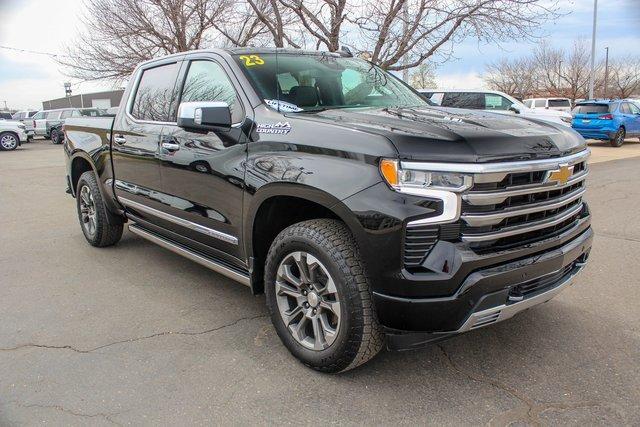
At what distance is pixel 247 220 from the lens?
3.31 meters

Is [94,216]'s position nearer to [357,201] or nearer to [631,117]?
[357,201]

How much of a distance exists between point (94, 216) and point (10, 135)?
21286 mm

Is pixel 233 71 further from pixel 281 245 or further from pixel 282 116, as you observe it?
pixel 281 245

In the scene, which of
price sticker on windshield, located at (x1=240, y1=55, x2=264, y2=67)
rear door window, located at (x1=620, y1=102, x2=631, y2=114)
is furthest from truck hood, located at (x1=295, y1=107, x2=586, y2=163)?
rear door window, located at (x1=620, y1=102, x2=631, y2=114)

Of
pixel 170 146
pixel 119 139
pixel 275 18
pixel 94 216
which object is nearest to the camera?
pixel 170 146

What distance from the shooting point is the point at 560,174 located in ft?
9.21

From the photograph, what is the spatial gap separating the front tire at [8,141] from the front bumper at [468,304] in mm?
25176

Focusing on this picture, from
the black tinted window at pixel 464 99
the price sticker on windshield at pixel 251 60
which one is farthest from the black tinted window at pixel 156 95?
the black tinted window at pixel 464 99

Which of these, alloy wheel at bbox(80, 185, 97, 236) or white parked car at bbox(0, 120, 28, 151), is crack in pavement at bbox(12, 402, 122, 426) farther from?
white parked car at bbox(0, 120, 28, 151)

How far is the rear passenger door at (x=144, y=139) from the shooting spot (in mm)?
4277

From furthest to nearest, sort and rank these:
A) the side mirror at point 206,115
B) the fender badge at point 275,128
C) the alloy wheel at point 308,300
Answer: the side mirror at point 206,115
the fender badge at point 275,128
the alloy wheel at point 308,300

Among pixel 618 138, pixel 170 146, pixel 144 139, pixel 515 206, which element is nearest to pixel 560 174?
pixel 515 206

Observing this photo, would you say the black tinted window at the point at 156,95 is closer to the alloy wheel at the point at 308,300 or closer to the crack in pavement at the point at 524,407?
the alloy wheel at the point at 308,300

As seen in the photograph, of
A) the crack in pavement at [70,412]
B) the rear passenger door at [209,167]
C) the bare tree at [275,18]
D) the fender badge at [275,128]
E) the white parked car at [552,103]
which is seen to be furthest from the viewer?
the white parked car at [552,103]
